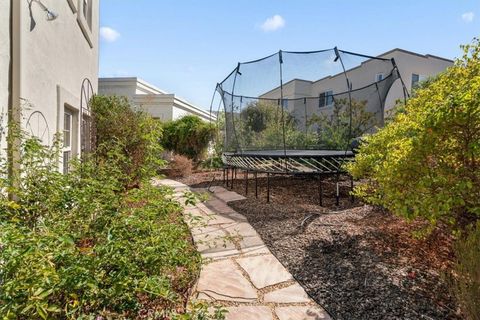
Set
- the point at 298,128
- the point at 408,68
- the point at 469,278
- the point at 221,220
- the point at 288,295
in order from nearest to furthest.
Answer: the point at 469,278 < the point at 288,295 < the point at 221,220 < the point at 298,128 < the point at 408,68

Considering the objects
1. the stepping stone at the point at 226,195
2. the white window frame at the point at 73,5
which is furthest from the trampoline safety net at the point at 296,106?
the white window frame at the point at 73,5

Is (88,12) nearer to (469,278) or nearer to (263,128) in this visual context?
(263,128)

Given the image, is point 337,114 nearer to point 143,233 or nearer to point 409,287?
point 409,287

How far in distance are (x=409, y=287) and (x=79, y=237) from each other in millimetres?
2403

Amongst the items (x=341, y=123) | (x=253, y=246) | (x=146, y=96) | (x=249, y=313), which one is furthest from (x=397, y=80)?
(x=249, y=313)

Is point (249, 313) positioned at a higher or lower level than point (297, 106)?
lower

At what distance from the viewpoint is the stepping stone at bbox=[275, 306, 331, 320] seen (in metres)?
1.98

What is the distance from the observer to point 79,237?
5.47 feet

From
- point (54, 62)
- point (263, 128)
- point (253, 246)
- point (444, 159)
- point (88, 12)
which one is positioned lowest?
point (253, 246)

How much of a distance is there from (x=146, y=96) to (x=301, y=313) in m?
10.8

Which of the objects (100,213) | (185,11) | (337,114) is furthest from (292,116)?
(100,213)

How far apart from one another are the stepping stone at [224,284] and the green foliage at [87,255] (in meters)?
0.16

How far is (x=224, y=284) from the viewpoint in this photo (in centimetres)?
241

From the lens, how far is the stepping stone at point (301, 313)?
198cm
